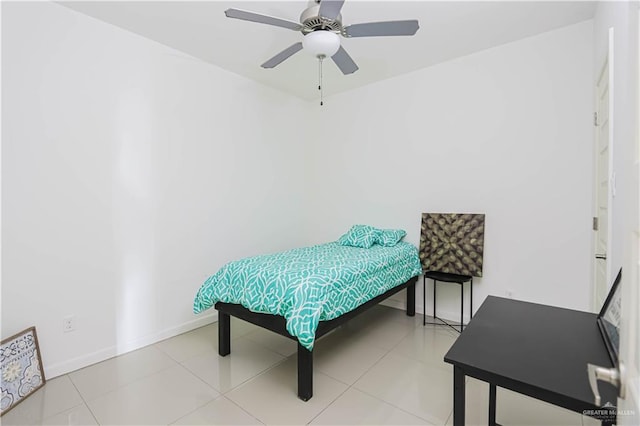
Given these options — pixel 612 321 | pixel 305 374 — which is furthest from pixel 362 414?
pixel 612 321

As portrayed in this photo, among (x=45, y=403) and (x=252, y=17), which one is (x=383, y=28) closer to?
(x=252, y=17)

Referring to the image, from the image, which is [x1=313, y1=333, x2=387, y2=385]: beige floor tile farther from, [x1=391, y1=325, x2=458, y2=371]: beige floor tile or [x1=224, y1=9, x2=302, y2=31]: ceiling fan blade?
[x1=224, y1=9, x2=302, y2=31]: ceiling fan blade

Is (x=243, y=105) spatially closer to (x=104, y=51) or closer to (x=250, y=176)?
(x=250, y=176)

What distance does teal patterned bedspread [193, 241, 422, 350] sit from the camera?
192cm

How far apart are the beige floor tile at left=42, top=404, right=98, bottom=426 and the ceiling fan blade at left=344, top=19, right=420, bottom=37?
285 centimetres

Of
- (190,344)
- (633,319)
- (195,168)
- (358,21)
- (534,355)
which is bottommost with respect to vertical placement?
(190,344)

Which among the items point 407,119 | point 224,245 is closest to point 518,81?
point 407,119

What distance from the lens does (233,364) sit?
2398 millimetres

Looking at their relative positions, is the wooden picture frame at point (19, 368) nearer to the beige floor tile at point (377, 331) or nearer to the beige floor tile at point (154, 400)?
the beige floor tile at point (154, 400)

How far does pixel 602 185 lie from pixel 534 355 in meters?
1.76

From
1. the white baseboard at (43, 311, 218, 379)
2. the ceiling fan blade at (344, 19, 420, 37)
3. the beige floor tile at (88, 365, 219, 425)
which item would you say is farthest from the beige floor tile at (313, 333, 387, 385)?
the ceiling fan blade at (344, 19, 420, 37)

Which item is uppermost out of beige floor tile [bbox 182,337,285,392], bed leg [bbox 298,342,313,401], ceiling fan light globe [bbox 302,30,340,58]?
ceiling fan light globe [bbox 302,30,340,58]

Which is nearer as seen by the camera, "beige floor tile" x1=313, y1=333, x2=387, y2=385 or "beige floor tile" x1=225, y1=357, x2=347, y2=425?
"beige floor tile" x1=225, y1=357, x2=347, y2=425

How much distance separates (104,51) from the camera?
8.13 feet
